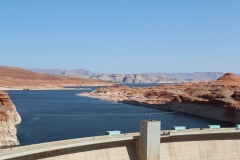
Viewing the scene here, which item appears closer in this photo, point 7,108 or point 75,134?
A: point 75,134

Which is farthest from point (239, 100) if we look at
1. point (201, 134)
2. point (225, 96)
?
point (201, 134)

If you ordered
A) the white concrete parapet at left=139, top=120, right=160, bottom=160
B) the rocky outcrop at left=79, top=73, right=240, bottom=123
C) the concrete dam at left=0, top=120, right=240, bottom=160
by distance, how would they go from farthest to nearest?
the rocky outcrop at left=79, top=73, right=240, bottom=123
the white concrete parapet at left=139, top=120, right=160, bottom=160
the concrete dam at left=0, top=120, right=240, bottom=160

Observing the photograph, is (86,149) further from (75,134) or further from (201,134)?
(75,134)

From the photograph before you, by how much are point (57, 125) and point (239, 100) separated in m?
50.0

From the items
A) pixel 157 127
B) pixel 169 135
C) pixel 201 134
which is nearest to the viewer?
pixel 157 127

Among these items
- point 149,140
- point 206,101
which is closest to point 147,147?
point 149,140

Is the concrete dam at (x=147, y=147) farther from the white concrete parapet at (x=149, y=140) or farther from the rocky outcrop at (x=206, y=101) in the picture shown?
the rocky outcrop at (x=206, y=101)

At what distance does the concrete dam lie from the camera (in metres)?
28.1

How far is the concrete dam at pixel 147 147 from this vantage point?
28094 millimetres

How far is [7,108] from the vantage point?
211 ft

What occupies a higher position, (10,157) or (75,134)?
(10,157)

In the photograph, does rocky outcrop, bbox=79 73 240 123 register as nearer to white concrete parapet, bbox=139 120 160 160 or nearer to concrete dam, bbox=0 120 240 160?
concrete dam, bbox=0 120 240 160

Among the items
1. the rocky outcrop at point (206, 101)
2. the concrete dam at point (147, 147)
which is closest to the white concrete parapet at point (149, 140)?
the concrete dam at point (147, 147)

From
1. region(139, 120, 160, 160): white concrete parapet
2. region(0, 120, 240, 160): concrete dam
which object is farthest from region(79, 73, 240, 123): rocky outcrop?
region(139, 120, 160, 160): white concrete parapet
